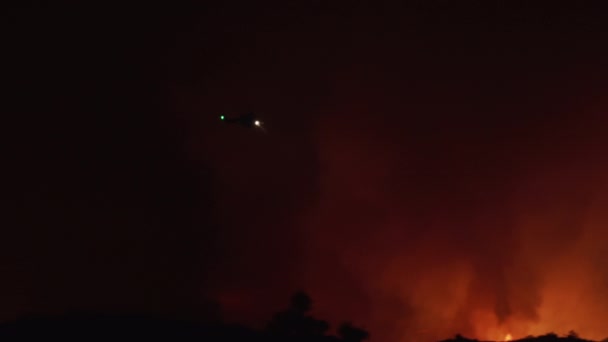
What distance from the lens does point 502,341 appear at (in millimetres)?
37031

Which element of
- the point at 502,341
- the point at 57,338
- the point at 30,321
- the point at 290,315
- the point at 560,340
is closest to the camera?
the point at 57,338

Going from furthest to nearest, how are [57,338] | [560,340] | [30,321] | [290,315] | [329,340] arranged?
[290,315], [560,340], [329,340], [30,321], [57,338]

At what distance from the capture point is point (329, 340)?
16.9 meters

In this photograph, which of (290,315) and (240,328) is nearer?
(240,328)

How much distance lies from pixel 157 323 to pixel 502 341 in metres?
25.7

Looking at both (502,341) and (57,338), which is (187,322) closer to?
(57,338)

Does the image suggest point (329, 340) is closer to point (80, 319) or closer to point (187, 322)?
point (187, 322)

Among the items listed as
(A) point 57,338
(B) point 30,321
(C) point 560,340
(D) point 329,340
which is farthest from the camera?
(C) point 560,340

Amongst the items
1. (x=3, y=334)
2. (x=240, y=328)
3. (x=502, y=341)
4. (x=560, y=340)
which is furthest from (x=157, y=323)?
(x=502, y=341)

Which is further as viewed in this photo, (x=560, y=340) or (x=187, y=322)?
(x=560, y=340)

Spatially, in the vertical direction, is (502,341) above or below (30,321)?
above

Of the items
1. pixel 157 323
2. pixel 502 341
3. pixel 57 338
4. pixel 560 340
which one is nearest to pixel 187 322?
pixel 157 323

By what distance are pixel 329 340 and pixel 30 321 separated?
6515 mm

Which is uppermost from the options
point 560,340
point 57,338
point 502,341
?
point 502,341
